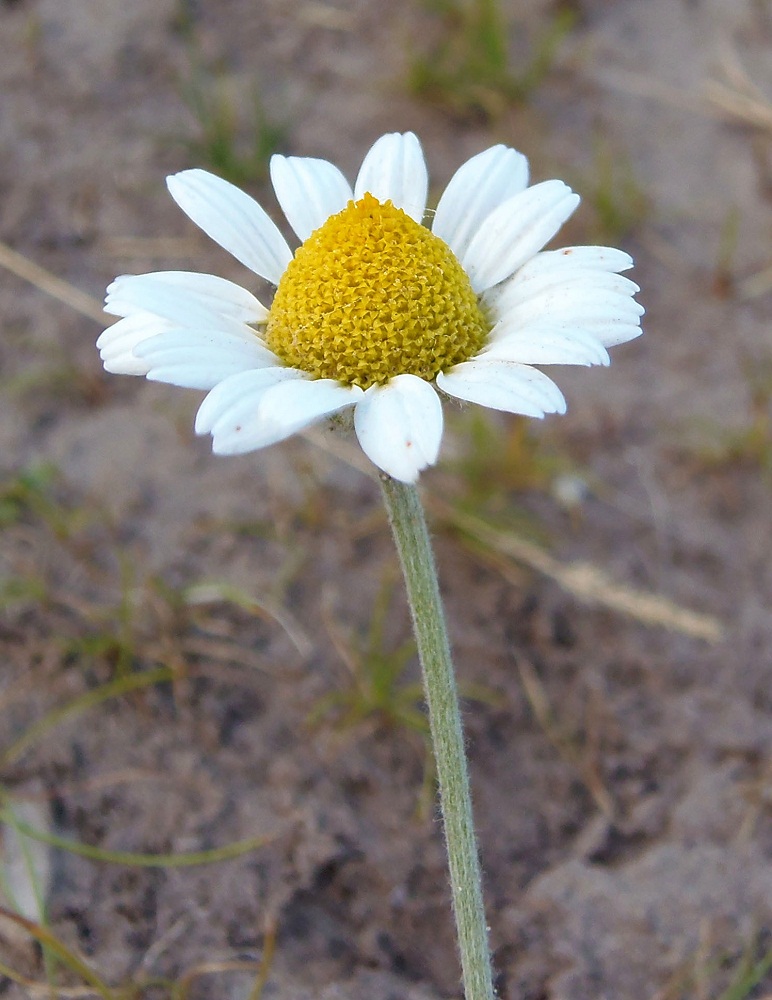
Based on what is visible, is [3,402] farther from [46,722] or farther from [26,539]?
[46,722]

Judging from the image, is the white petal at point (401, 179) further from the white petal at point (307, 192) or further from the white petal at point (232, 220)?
the white petal at point (232, 220)

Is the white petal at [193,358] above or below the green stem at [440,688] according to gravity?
above

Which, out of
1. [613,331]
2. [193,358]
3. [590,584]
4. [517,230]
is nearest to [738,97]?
[590,584]

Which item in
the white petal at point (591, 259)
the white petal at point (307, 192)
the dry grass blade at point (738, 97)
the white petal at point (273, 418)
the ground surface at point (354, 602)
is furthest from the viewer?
the dry grass blade at point (738, 97)

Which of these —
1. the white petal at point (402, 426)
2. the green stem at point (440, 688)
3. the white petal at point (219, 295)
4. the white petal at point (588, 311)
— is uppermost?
the white petal at point (219, 295)

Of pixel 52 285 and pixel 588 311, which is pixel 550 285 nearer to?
pixel 588 311

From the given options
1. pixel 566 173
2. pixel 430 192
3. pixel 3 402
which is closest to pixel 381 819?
pixel 3 402

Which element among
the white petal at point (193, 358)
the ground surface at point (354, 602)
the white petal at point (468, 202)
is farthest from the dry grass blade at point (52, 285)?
the white petal at point (193, 358)

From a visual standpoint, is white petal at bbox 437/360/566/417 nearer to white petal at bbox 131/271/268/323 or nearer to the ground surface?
white petal at bbox 131/271/268/323
